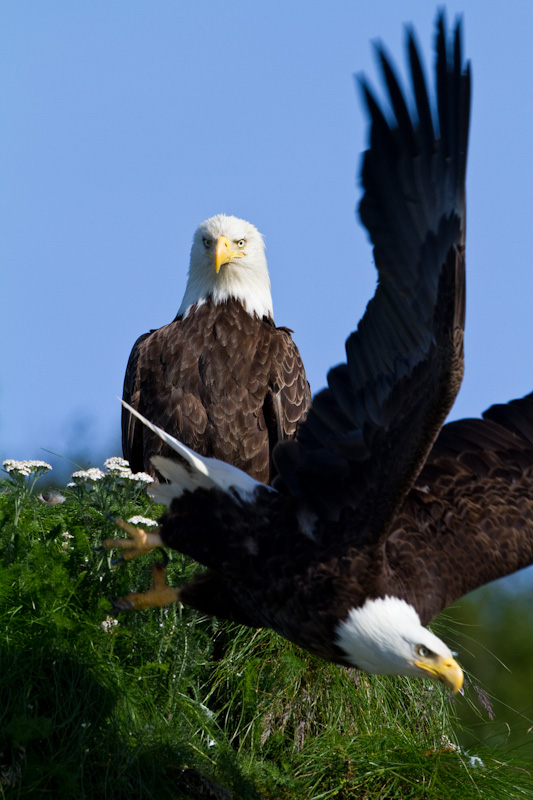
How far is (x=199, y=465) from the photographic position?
420 cm

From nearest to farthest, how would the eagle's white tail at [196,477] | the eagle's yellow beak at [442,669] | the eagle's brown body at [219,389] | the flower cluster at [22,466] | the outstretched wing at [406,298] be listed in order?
the outstretched wing at [406,298] → the eagle's yellow beak at [442,669] → the eagle's white tail at [196,477] → the flower cluster at [22,466] → the eagle's brown body at [219,389]

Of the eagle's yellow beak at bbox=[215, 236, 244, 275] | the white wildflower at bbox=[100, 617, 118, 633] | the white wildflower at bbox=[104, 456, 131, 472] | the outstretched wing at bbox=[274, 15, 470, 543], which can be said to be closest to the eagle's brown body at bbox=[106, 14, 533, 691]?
the outstretched wing at bbox=[274, 15, 470, 543]

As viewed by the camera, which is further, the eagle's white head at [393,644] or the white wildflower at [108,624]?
the white wildflower at [108,624]

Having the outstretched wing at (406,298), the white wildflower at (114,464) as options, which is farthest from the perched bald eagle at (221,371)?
the outstretched wing at (406,298)

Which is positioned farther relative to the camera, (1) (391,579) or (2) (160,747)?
(2) (160,747)

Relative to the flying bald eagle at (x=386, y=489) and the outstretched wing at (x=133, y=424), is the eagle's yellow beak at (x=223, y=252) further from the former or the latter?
the flying bald eagle at (x=386, y=489)

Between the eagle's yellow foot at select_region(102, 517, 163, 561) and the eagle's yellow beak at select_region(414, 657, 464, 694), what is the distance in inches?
56.4

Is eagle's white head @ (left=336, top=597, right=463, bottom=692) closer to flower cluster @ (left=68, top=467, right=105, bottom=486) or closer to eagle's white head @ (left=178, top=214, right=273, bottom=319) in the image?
flower cluster @ (left=68, top=467, right=105, bottom=486)

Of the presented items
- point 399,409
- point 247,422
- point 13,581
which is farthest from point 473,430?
point 13,581

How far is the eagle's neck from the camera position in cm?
651

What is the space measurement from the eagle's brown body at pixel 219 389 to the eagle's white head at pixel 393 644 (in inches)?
97.4

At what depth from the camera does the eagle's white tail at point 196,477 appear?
4.13 meters

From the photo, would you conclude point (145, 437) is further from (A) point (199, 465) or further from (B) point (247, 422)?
(A) point (199, 465)

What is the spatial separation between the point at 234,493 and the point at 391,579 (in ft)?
2.52
